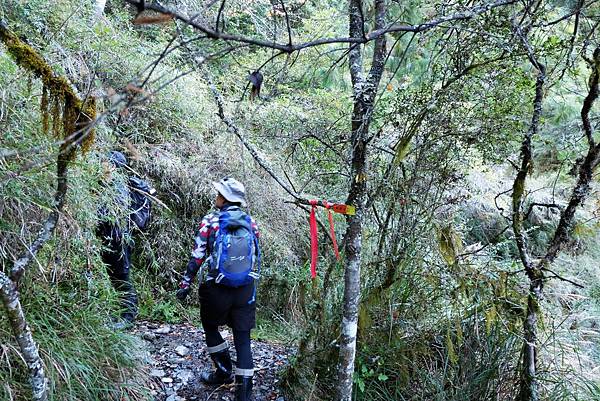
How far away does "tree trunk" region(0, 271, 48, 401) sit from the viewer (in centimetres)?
223

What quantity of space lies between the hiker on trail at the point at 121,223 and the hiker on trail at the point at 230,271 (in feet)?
2.30

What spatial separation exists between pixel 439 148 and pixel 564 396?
1.85 meters

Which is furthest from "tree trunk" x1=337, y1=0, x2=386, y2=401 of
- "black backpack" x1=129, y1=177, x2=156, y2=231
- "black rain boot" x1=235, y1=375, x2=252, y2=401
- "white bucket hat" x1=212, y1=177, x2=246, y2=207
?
"black backpack" x1=129, y1=177, x2=156, y2=231

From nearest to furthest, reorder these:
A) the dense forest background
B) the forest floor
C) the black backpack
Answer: the dense forest background
the forest floor
the black backpack

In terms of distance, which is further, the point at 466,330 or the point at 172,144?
the point at 172,144

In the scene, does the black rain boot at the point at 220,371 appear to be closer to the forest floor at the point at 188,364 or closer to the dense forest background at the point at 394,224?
Result: the forest floor at the point at 188,364

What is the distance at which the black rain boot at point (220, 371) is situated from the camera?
159 inches

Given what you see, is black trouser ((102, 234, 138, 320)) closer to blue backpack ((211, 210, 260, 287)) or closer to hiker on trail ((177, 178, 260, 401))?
hiker on trail ((177, 178, 260, 401))

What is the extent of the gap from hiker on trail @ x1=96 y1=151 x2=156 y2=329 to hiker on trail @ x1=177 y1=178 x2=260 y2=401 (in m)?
0.70

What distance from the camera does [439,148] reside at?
334cm

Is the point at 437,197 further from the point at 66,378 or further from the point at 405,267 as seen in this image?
the point at 66,378

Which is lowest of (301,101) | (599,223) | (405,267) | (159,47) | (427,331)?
(427,331)

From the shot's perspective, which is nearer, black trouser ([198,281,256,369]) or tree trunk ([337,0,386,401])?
tree trunk ([337,0,386,401])

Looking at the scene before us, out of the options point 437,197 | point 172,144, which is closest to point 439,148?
point 437,197
